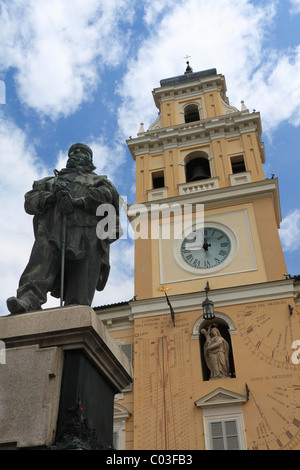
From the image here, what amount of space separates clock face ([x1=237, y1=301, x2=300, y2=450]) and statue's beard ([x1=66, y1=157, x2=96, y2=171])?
9.33m

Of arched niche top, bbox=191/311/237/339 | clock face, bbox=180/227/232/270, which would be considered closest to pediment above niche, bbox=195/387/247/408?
arched niche top, bbox=191/311/237/339

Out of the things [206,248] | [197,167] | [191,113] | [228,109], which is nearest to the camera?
[206,248]

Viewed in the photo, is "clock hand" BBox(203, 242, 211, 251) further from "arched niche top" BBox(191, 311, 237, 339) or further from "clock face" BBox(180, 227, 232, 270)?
"arched niche top" BBox(191, 311, 237, 339)

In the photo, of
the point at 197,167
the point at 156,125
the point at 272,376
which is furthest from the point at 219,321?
the point at 156,125

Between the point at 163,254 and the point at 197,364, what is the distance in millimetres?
4335

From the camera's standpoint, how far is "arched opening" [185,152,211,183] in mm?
18578

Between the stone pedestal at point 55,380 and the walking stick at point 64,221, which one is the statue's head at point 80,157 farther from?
the stone pedestal at point 55,380

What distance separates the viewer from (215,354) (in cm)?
1340

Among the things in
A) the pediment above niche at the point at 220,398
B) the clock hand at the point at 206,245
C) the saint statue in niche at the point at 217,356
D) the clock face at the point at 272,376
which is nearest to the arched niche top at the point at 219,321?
the clock face at the point at 272,376

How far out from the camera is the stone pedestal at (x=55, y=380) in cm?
311

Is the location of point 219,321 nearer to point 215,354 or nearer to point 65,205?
point 215,354

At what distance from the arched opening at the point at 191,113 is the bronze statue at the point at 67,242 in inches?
677

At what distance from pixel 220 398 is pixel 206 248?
524 centimetres
